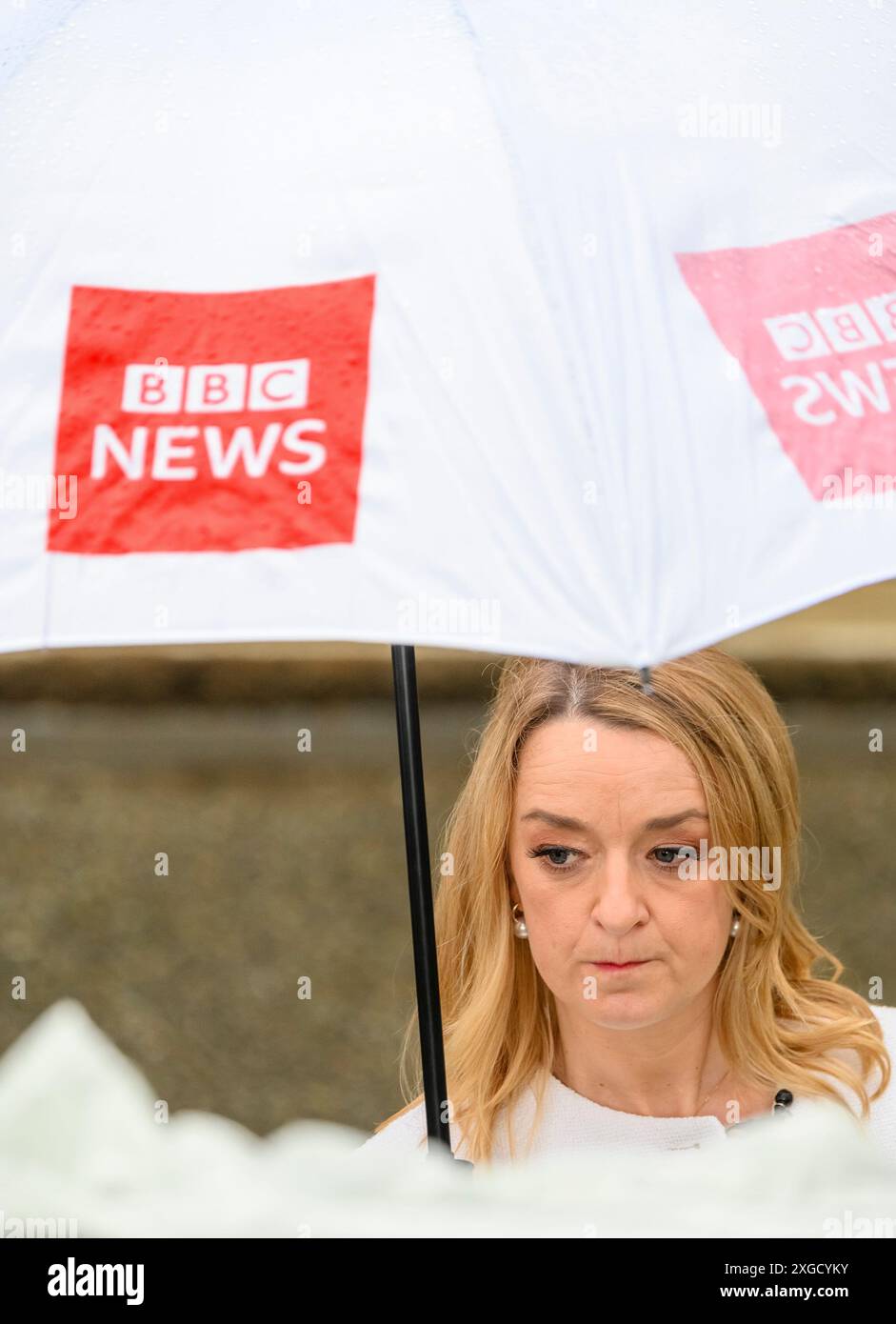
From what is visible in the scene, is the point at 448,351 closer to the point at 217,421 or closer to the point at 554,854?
the point at 217,421

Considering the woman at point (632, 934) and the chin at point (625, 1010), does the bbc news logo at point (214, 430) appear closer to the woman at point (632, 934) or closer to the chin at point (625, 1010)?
the woman at point (632, 934)

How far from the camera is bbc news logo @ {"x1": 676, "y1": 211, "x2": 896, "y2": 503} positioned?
1.37 meters

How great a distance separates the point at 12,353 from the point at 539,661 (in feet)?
2.46

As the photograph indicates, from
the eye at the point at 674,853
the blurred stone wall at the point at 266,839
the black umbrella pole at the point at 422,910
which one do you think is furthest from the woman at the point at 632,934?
the blurred stone wall at the point at 266,839

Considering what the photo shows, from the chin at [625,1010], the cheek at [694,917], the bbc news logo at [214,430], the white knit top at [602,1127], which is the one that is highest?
the bbc news logo at [214,430]

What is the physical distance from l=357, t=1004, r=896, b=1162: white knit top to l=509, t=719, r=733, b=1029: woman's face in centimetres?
15

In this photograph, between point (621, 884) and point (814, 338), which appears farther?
point (621, 884)

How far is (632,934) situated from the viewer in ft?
5.94

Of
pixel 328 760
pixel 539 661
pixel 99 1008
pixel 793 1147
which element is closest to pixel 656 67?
pixel 539 661

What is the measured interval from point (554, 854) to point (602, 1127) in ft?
1.07

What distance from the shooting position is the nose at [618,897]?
1.78m

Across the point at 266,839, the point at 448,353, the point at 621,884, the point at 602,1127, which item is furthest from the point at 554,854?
the point at 266,839

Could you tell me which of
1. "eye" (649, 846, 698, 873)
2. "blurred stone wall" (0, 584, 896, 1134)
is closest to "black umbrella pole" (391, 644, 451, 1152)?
"eye" (649, 846, 698, 873)

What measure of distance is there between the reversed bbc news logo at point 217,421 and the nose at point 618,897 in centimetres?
59
